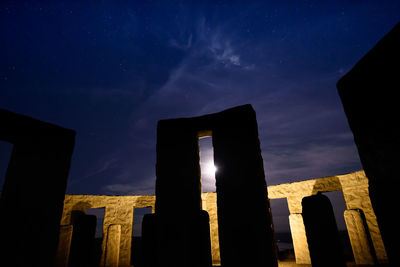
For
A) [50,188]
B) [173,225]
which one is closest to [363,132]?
[173,225]

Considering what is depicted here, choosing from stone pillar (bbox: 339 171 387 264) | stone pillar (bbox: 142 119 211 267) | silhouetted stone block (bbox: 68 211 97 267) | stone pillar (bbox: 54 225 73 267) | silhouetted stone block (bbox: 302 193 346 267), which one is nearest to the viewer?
silhouetted stone block (bbox: 302 193 346 267)

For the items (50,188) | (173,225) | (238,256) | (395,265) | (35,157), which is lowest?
(238,256)

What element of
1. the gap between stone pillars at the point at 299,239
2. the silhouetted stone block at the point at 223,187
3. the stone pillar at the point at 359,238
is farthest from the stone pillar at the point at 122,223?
the stone pillar at the point at 359,238

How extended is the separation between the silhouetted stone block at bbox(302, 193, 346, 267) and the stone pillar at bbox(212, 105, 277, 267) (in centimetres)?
146

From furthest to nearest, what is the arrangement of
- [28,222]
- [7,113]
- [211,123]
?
[211,123], [7,113], [28,222]

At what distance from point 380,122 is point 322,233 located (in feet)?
5.13

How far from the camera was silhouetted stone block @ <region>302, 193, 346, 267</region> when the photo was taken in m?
2.76

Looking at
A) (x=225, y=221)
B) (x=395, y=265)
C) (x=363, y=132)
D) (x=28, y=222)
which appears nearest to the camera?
(x=395, y=265)

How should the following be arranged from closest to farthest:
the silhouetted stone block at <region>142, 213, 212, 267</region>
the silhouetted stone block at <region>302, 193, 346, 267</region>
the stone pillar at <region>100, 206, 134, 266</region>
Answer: the silhouetted stone block at <region>302, 193, 346, 267</region> < the silhouetted stone block at <region>142, 213, 212, 267</region> < the stone pillar at <region>100, 206, 134, 266</region>

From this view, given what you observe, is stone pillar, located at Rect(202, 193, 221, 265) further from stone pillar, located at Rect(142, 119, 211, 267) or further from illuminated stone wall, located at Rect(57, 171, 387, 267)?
stone pillar, located at Rect(142, 119, 211, 267)

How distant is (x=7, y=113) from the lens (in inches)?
168

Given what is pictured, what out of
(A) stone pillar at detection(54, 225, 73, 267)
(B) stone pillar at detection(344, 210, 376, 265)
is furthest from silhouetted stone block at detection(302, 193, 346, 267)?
(B) stone pillar at detection(344, 210, 376, 265)

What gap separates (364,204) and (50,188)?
10.4m

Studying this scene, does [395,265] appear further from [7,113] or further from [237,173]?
[7,113]
